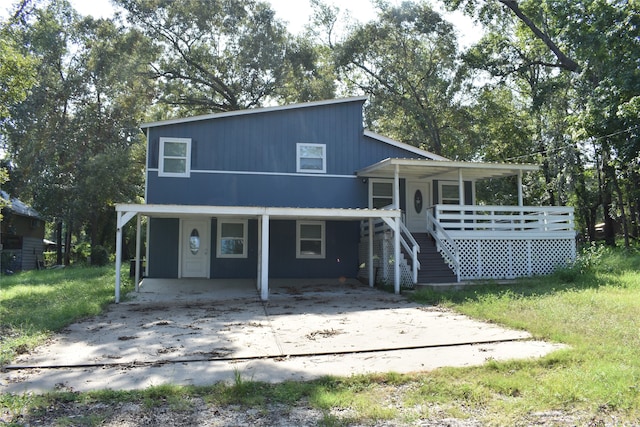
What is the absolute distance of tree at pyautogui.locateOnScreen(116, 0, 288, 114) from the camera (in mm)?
26109

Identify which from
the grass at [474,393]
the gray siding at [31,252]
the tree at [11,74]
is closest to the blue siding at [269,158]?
the tree at [11,74]

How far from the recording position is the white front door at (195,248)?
16.2 m

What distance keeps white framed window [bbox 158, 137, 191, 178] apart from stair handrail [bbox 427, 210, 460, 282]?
25.7ft

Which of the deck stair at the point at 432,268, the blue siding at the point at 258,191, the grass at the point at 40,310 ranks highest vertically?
the blue siding at the point at 258,191

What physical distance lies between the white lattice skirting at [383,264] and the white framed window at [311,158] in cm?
291

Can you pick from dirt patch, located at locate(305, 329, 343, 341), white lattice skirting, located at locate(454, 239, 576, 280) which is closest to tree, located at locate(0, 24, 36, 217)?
dirt patch, located at locate(305, 329, 343, 341)

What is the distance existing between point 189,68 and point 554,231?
21156 mm

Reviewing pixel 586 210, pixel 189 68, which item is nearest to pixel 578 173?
pixel 586 210

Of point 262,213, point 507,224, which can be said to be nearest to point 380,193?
point 507,224

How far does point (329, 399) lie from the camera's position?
15.5 ft

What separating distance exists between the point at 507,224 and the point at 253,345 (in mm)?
10091

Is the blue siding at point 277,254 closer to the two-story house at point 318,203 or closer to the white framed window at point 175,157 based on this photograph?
the two-story house at point 318,203

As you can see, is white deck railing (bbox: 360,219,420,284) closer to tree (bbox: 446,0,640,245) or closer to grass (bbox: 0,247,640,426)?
grass (bbox: 0,247,640,426)

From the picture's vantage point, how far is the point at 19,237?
1206 inches
